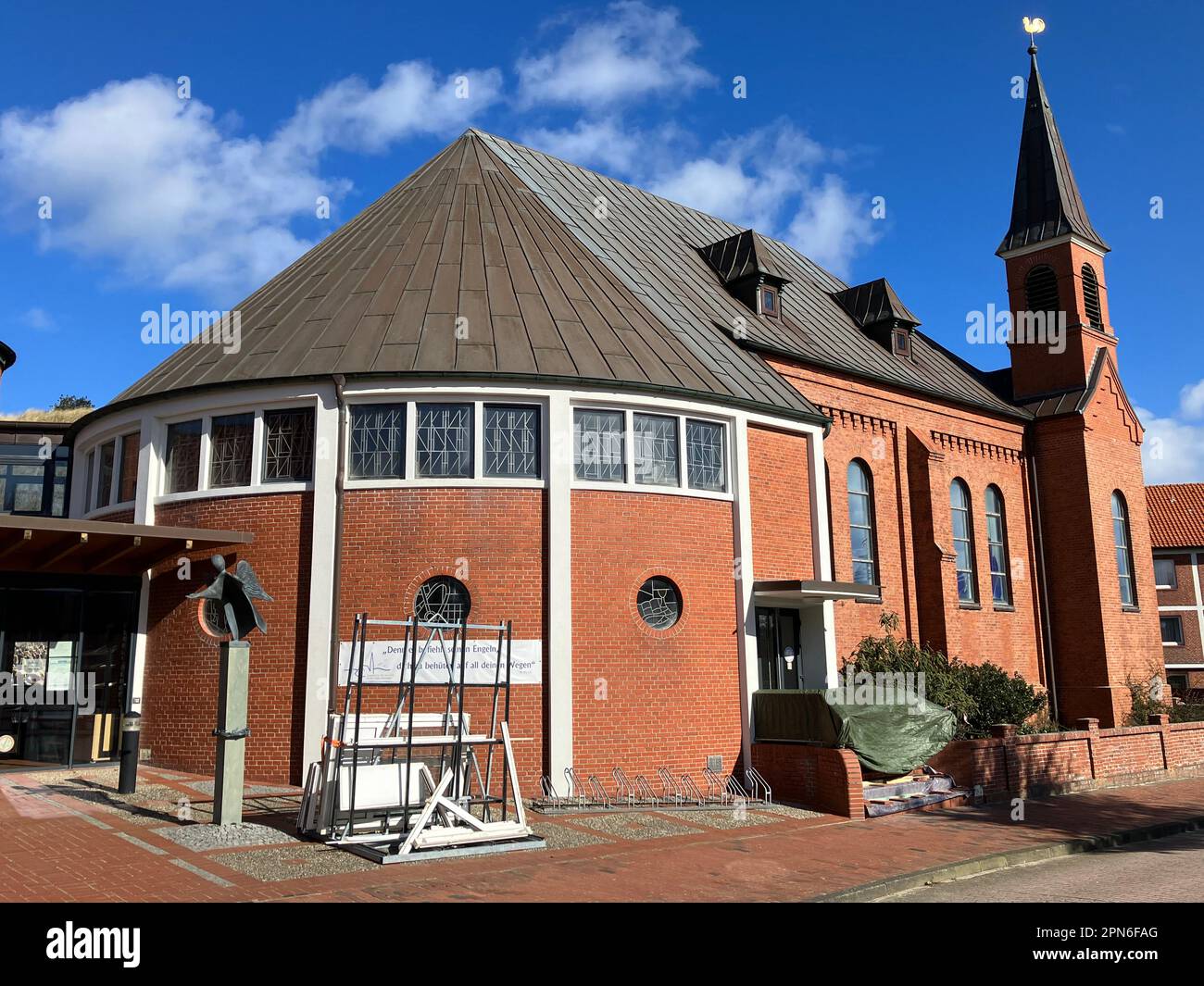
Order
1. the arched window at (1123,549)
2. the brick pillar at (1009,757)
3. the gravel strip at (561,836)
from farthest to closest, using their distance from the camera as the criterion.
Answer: the arched window at (1123,549)
the brick pillar at (1009,757)
the gravel strip at (561,836)

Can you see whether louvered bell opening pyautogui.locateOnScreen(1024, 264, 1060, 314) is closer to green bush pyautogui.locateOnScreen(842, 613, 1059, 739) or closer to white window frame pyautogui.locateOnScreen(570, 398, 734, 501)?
green bush pyautogui.locateOnScreen(842, 613, 1059, 739)

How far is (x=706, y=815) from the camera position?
14.1m

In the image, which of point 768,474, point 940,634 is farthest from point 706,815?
point 940,634

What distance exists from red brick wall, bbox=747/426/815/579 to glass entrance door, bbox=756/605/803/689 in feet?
2.55

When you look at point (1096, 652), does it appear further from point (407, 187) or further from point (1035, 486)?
point (407, 187)

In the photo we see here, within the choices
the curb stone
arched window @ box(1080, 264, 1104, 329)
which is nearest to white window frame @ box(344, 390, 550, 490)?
the curb stone

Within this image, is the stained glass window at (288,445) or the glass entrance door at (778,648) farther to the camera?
the glass entrance door at (778,648)

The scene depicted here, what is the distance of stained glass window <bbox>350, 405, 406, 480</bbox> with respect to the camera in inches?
607

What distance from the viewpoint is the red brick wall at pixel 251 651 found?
14.8 metres

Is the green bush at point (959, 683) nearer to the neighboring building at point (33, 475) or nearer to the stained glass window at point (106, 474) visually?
the stained glass window at point (106, 474)

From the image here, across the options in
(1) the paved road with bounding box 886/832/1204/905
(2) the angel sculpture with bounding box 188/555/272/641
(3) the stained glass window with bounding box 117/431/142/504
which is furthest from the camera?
(3) the stained glass window with bounding box 117/431/142/504

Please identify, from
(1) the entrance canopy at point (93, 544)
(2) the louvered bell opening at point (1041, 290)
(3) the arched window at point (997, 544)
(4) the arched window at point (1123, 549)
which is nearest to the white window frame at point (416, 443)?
(1) the entrance canopy at point (93, 544)

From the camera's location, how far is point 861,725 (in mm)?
15383

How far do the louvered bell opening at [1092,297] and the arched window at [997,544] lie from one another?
694 cm
